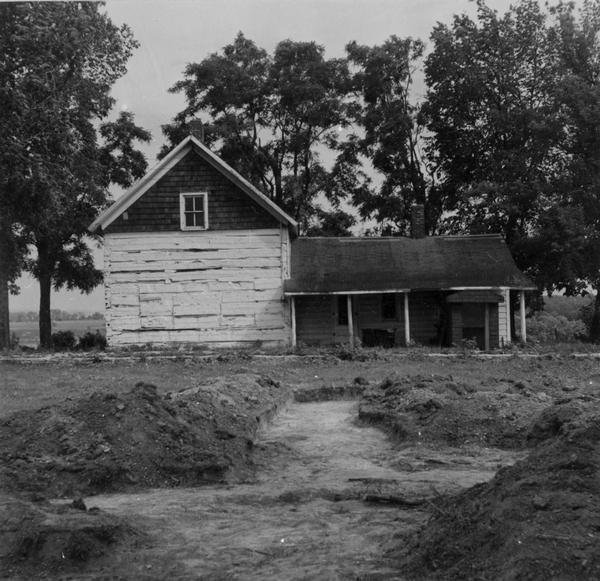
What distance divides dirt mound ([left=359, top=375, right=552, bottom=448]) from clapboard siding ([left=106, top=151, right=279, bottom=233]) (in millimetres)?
14254

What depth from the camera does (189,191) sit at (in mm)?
27109

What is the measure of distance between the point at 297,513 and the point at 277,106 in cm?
3599

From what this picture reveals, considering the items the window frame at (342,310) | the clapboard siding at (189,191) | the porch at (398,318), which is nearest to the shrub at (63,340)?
the clapboard siding at (189,191)

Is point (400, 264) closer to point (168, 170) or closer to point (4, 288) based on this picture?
point (168, 170)

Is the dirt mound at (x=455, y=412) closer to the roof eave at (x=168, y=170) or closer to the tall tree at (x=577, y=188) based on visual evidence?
the roof eave at (x=168, y=170)

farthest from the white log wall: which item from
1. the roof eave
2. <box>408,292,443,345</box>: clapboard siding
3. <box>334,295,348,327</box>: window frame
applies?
<box>408,292,443,345</box>: clapboard siding

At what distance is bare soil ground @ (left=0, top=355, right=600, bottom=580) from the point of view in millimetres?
4922

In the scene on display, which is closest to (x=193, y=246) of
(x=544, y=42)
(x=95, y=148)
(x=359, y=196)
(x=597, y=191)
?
(x=95, y=148)

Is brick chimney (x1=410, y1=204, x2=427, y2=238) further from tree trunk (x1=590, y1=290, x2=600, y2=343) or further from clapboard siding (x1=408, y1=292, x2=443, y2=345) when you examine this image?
tree trunk (x1=590, y1=290, x2=600, y2=343)

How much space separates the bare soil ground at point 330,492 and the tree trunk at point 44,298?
2311 centimetres

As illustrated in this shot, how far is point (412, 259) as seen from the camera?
29.2 meters

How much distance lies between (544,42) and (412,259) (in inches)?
600

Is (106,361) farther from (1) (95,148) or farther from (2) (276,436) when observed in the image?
(1) (95,148)

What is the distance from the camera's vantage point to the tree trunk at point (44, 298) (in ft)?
121
